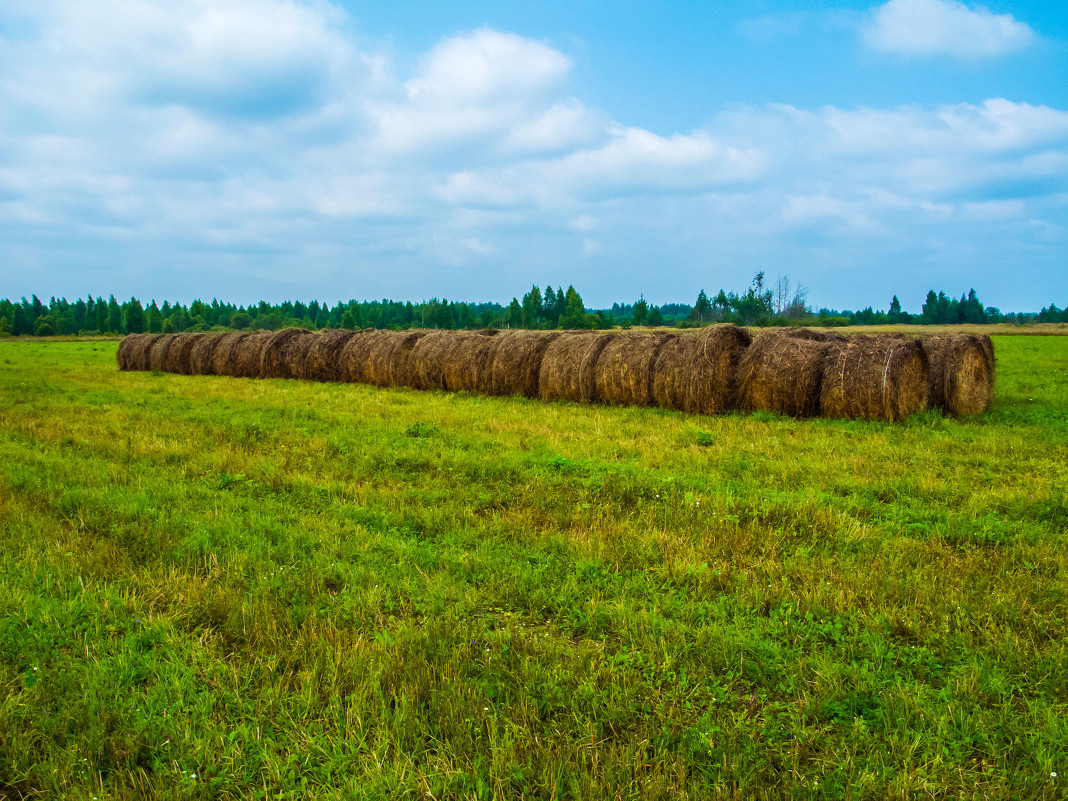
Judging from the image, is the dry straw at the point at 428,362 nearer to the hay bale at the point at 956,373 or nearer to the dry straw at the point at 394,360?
the dry straw at the point at 394,360

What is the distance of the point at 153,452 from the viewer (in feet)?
27.6

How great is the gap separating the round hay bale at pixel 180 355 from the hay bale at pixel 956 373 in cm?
2636

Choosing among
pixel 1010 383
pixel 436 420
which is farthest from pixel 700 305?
pixel 436 420

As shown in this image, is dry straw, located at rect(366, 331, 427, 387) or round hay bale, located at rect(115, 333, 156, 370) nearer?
dry straw, located at rect(366, 331, 427, 387)

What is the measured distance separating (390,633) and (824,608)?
2875 mm

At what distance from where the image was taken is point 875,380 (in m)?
11.0

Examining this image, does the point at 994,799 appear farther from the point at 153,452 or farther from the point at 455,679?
the point at 153,452

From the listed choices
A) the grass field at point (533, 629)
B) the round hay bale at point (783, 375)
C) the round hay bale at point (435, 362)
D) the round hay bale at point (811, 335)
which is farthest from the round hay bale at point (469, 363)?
the grass field at point (533, 629)

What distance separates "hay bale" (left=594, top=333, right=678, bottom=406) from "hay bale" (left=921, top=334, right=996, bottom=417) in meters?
5.17

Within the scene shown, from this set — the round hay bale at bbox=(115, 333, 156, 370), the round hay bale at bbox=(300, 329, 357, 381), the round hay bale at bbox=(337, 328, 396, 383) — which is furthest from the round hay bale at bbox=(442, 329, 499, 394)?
the round hay bale at bbox=(115, 333, 156, 370)

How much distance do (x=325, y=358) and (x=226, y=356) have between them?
18.6ft

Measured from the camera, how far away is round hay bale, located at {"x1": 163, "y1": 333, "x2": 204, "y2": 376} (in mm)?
25750

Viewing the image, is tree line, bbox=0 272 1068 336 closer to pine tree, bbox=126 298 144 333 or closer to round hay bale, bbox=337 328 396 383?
pine tree, bbox=126 298 144 333

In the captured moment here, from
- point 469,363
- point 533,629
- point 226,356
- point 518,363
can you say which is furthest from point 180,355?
point 533,629
